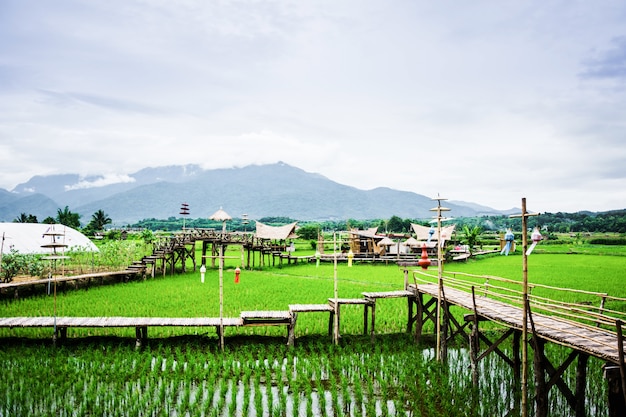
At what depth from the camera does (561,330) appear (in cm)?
745

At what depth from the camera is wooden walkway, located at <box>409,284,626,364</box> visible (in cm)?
666

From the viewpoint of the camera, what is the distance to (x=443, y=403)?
8609mm

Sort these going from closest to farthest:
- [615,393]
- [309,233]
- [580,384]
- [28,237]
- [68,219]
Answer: [615,393] < [580,384] < [28,237] < [68,219] < [309,233]

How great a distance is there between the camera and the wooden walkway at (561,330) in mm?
6656

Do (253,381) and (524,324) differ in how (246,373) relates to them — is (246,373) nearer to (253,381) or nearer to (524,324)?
(253,381)

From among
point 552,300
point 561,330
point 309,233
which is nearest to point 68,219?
point 309,233

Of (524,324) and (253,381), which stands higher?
(524,324)

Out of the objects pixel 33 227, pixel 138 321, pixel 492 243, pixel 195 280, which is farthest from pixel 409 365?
pixel 492 243

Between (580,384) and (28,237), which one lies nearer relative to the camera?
(580,384)

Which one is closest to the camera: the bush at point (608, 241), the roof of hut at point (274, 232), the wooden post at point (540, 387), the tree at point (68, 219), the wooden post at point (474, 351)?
the wooden post at point (540, 387)

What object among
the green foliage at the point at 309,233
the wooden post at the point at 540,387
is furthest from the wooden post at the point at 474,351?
the green foliage at the point at 309,233

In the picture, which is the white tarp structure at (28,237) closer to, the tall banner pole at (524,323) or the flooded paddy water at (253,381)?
the flooded paddy water at (253,381)

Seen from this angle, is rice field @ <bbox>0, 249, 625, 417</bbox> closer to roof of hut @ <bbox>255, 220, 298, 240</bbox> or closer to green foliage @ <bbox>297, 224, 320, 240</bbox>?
roof of hut @ <bbox>255, 220, 298, 240</bbox>

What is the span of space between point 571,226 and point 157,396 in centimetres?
7219
